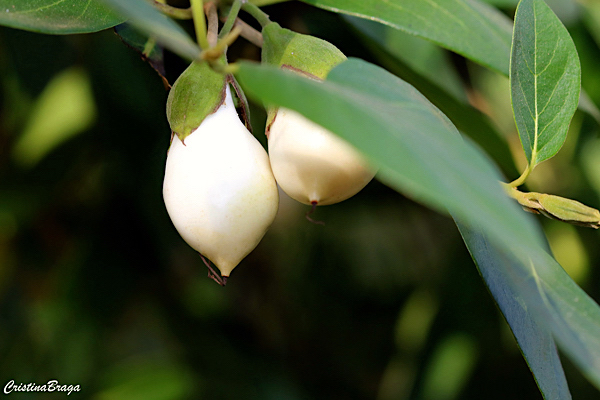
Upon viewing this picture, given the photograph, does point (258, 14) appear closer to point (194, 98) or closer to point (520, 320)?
point (194, 98)

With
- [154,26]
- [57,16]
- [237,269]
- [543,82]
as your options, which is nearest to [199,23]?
[154,26]

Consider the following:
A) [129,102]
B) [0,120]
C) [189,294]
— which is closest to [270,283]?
[189,294]

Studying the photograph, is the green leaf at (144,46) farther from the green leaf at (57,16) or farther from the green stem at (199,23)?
the green stem at (199,23)

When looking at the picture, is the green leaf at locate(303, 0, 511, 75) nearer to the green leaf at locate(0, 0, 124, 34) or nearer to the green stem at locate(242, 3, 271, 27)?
the green stem at locate(242, 3, 271, 27)

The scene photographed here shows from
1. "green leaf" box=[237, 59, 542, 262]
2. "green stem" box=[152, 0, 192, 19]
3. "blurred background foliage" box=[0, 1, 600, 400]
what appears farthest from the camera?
"blurred background foliage" box=[0, 1, 600, 400]

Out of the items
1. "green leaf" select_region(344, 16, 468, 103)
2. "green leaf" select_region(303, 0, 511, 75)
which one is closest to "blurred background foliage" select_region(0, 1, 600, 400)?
"green leaf" select_region(344, 16, 468, 103)

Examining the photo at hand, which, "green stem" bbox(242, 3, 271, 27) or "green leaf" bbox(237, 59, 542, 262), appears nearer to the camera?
"green leaf" bbox(237, 59, 542, 262)

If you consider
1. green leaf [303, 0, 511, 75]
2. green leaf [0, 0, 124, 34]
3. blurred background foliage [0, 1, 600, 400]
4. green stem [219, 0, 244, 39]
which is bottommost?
blurred background foliage [0, 1, 600, 400]
